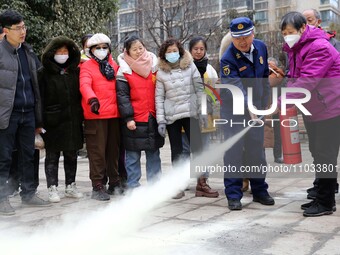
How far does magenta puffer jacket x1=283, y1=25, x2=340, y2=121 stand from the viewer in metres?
4.56

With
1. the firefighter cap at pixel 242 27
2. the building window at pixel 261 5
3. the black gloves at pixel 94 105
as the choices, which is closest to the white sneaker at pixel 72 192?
the black gloves at pixel 94 105

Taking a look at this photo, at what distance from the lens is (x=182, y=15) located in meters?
23.4

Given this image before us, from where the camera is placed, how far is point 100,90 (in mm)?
5832

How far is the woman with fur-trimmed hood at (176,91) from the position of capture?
18.8 ft

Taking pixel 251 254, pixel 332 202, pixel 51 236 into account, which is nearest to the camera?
pixel 251 254

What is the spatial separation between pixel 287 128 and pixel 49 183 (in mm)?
3073

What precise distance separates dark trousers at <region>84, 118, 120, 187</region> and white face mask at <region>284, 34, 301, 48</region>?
242cm

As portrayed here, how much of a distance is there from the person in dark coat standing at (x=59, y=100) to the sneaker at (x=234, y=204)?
6.83 feet

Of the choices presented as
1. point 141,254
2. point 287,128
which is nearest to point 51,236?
point 141,254

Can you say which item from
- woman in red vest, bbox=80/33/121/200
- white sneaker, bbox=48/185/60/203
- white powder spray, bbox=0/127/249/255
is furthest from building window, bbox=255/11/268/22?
white sneaker, bbox=48/185/60/203

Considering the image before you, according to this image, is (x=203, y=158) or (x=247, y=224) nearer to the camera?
(x=247, y=224)

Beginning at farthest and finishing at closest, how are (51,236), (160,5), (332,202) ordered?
(160,5) → (332,202) → (51,236)

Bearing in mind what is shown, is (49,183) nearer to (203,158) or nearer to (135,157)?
(135,157)

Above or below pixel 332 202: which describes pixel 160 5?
above
